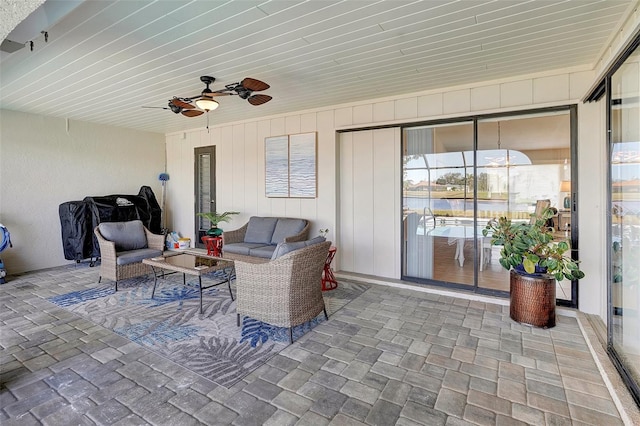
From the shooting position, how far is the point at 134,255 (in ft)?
15.6

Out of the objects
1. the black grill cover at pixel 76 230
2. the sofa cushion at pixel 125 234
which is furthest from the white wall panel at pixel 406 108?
the black grill cover at pixel 76 230

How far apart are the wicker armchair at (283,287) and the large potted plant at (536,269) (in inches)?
78.9

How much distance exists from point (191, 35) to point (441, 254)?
4.03 m

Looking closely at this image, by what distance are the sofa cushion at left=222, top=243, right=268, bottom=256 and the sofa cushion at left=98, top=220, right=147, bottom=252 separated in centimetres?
135

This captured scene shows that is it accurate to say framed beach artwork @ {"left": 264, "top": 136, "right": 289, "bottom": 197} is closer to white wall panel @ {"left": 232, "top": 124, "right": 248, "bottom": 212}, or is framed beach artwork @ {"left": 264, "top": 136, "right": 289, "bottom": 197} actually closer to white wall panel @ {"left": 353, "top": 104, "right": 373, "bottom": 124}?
white wall panel @ {"left": 232, "top": 124, "right": 248, "bottom": 212}

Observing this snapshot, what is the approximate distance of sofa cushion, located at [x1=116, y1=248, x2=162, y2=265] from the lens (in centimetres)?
459

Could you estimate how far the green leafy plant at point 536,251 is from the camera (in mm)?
3162

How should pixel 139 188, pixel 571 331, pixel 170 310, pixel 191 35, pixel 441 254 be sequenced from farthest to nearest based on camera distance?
1. pixel 139 188
2. pixel 441 254
3. pixel 170 310
4. pixel 571 331
5. pixel 191 35

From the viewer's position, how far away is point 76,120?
6.21 m

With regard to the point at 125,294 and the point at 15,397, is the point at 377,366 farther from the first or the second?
the point at 125,294

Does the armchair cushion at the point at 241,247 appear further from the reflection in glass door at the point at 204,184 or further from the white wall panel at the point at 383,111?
the white wall panel at the point at 383,111

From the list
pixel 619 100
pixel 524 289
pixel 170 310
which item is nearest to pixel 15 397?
pixel 170 310

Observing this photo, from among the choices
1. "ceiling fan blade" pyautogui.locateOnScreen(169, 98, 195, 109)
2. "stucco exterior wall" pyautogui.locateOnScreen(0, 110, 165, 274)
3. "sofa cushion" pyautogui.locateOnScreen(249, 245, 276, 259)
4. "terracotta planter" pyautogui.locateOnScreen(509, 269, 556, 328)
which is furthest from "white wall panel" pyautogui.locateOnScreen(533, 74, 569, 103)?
"stucco exterior wall" pyautogui.locateOnScreen(0, 110, 165, 274)

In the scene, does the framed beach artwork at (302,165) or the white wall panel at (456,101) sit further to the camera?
the framed beach artwork at (302,165)
